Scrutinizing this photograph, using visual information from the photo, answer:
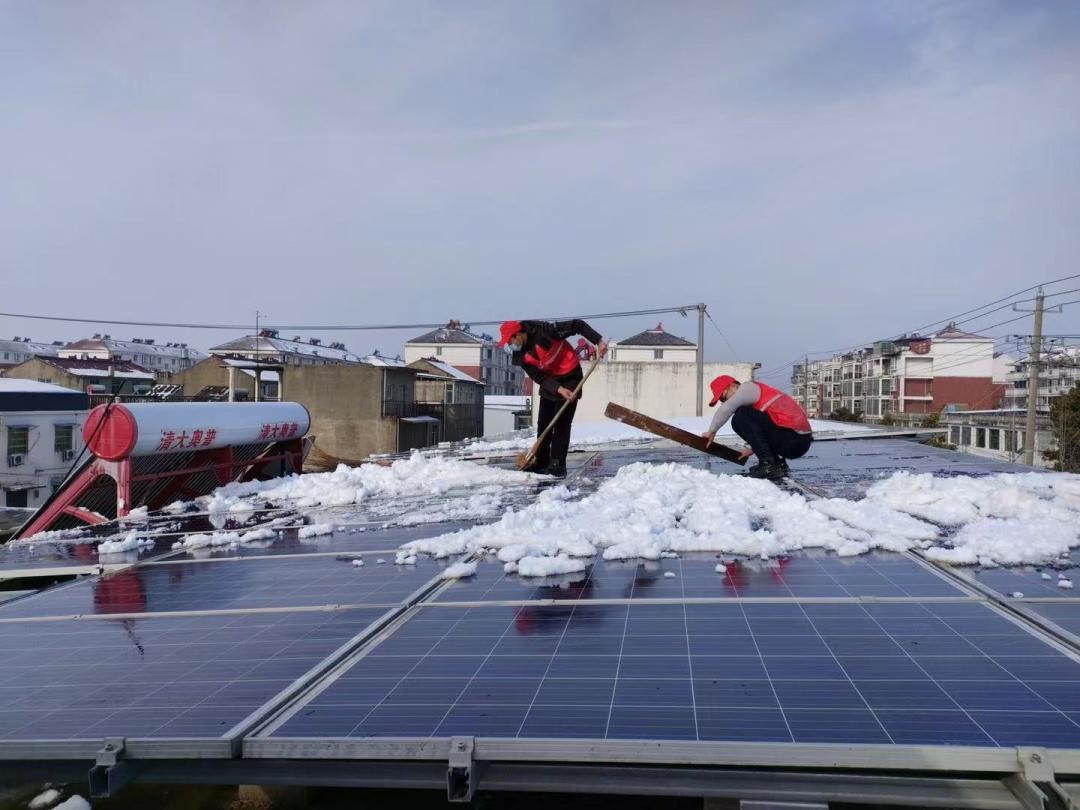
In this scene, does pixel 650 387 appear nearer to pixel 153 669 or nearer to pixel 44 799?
pixel 153 669

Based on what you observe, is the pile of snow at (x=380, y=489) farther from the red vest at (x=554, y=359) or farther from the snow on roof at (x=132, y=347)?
the snow on roof at (x=132, y=347)

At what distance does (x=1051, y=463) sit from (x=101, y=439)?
36592 millimetres

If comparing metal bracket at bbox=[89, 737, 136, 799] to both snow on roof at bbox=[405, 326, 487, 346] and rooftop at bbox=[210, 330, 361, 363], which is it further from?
snow on roof at bbox=[405, 326, 487, 346]

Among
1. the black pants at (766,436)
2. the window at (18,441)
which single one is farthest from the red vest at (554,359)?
the window at (18,441)

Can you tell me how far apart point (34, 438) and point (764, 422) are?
31800 millimetres

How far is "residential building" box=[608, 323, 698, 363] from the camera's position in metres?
49.8

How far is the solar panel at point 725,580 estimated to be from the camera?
3.47 metres

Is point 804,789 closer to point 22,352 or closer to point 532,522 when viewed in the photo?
point 532,522

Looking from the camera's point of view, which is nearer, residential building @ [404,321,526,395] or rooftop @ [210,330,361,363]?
rooftop @ [210,330,361,363]

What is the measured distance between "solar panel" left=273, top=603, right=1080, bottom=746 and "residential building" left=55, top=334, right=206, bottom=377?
79.2 meters

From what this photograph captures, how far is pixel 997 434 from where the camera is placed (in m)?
41.4

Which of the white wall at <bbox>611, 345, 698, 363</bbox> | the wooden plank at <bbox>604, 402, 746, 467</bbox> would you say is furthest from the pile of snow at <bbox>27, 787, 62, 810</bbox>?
the white wall at <bbox>611, 345, 698, 363</bbox>

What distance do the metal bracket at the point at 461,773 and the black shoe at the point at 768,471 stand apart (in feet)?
19.0

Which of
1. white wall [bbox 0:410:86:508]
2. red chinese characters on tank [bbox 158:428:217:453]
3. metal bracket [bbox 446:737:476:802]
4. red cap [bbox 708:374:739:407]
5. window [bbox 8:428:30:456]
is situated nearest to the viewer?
metal bracket [bbox 446:737:476:802]
